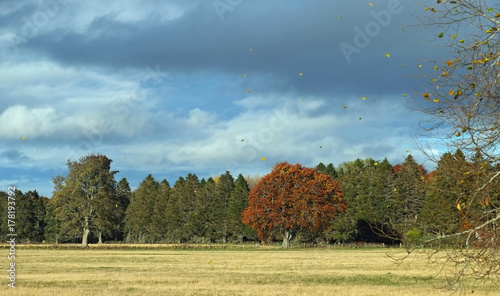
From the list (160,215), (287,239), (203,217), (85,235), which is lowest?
(287,239)

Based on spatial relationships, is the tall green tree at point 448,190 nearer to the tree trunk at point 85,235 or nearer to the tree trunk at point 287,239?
the tree trunk at point 287,239

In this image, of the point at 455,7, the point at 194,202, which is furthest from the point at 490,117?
the point at 194,202

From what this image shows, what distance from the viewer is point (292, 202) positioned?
3219 inches

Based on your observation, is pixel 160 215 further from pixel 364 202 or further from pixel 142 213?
pixel 364 202

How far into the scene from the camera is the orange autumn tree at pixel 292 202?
8025 centimetres

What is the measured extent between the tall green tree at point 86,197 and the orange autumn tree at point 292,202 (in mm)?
26795

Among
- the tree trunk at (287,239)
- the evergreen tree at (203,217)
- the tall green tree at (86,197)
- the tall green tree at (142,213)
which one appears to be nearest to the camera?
the tree trunk at (287,239)

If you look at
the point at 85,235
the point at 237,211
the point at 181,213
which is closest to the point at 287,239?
the point at 237,211

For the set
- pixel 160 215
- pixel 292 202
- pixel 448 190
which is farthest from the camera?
pixel 160 215

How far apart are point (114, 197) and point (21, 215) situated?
30.6m

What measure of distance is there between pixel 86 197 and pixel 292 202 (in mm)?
37670

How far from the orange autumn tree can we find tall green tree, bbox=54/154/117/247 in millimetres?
26795

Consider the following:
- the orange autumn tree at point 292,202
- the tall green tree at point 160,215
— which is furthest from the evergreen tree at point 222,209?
the orange autumn tree at point 292,202

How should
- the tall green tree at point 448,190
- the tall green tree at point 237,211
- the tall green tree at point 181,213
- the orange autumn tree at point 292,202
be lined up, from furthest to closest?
the tall green tree at point 181,213, the tall green tree at point 237,211, the orange autumn tree at point 292,202, the tall green tree at point 448,190
